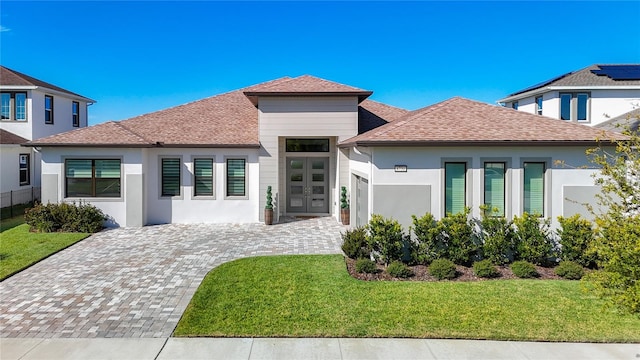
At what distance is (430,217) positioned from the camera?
10.4 m

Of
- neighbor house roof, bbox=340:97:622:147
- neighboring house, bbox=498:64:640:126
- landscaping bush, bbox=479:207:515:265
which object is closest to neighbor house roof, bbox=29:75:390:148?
neighbor house roof, bbox=340:97:622:147

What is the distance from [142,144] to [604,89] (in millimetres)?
26610

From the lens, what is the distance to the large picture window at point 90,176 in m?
15.1

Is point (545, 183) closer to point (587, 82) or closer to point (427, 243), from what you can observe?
point (427, 243)

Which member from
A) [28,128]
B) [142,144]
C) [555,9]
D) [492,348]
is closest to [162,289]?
[492,348]

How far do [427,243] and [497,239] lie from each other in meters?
1.83

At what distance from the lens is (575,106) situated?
23.9 meters

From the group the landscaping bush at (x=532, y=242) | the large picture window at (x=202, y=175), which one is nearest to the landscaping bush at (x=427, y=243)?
the landscaping bush at (x=532, y=242)

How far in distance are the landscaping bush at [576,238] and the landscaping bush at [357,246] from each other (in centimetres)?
527

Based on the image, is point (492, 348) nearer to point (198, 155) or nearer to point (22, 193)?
point (198, 155)

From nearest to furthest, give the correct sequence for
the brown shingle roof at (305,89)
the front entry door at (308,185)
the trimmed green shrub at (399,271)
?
the trimmed green shrub at (399,271) < the brown shingle roof at (305,89) < the front entry door at (308,185)

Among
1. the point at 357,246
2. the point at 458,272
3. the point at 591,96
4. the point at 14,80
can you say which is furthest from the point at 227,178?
the point at 591,96

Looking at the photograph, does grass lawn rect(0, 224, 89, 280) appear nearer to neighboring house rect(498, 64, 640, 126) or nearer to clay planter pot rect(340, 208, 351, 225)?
clay planter pot rect(340, 208, 351, 225)

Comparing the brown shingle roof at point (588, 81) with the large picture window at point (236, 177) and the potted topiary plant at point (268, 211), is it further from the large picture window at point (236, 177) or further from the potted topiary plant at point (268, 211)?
the large picture window at point (236, 177)
